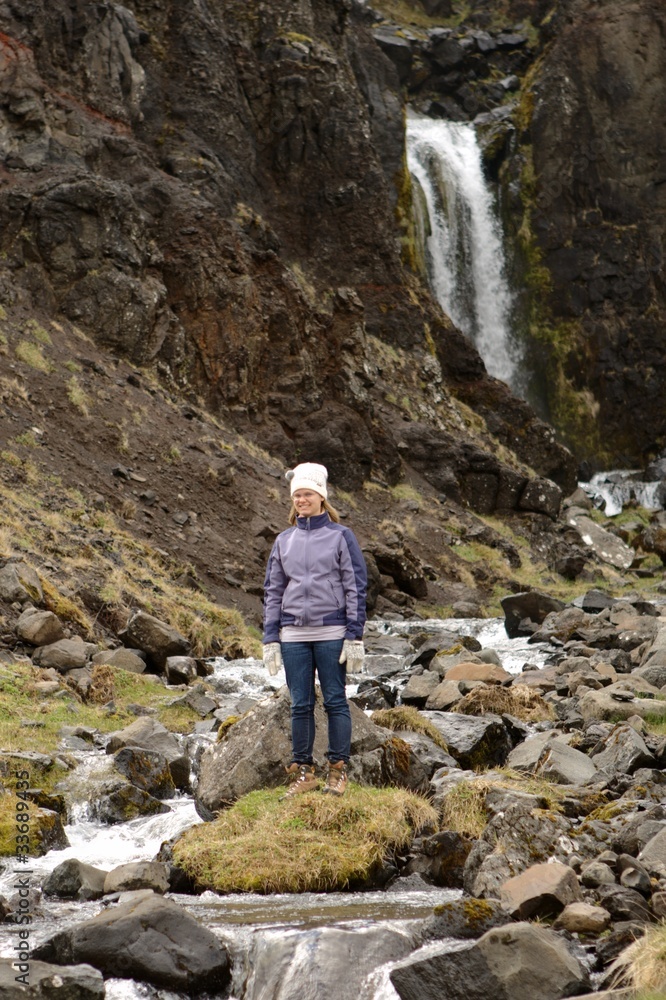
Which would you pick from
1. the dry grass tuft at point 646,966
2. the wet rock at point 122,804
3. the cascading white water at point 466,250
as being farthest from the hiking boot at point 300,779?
the cascading white water at point 466,250

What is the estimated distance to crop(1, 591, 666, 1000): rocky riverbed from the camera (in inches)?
191

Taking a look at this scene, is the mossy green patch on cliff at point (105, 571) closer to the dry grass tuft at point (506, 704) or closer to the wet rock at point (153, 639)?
the wet rock at point (153, 639)

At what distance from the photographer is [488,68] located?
68375 mm

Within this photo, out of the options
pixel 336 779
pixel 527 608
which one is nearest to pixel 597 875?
pixel 336 779

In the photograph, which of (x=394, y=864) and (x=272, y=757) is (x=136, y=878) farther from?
(x=394, y=864)

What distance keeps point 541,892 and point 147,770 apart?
428 centimetres

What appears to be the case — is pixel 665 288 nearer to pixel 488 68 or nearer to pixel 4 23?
pixel 488 68

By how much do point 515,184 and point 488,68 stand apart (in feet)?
47.0

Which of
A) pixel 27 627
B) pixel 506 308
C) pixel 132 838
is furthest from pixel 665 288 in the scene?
pixel 132 838

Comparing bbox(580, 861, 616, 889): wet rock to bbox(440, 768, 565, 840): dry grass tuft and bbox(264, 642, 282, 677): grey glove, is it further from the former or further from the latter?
bbox(264, 642, 282, 677): grey glove

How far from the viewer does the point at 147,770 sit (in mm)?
8594

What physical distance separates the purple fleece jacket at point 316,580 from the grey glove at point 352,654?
6 cm

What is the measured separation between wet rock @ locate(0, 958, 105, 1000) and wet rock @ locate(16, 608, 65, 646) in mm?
8447

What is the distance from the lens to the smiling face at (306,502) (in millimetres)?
7363
